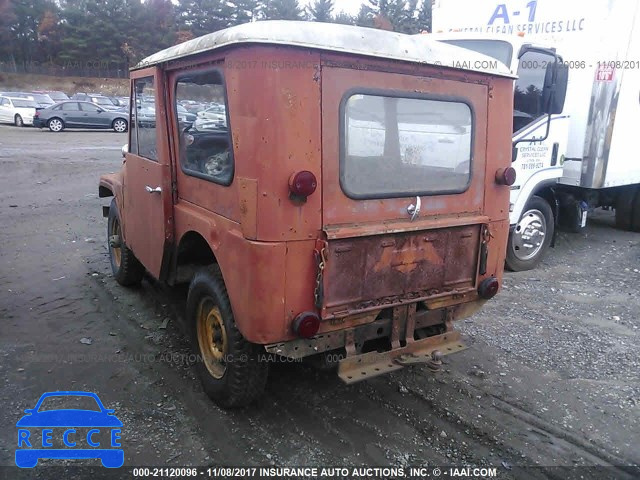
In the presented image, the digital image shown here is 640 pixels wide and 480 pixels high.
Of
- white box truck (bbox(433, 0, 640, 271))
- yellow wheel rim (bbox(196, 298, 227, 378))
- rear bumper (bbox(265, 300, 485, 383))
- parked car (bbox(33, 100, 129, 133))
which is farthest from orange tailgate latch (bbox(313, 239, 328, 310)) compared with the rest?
parked car (bbox(33, 100, 129, 133))

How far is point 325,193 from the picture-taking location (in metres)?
2.93

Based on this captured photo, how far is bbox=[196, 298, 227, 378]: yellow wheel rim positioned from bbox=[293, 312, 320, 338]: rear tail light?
688 mm

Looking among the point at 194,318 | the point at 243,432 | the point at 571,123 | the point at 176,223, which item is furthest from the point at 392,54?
the point at 571,123

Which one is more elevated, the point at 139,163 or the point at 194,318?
the point at 139,163

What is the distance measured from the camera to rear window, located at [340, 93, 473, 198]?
119 inches

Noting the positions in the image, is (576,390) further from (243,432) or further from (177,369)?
(177,369)

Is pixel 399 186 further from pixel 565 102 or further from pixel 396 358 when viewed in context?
pixel 565 102

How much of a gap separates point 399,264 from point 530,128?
373cm

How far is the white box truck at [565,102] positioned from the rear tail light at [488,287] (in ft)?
9.13

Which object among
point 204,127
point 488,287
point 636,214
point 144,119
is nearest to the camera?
point 204,127

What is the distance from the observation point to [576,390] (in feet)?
12.6

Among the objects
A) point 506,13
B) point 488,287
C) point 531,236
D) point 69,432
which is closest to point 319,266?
point 488,287

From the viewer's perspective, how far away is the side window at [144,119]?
4.11m

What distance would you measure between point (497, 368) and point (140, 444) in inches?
107
